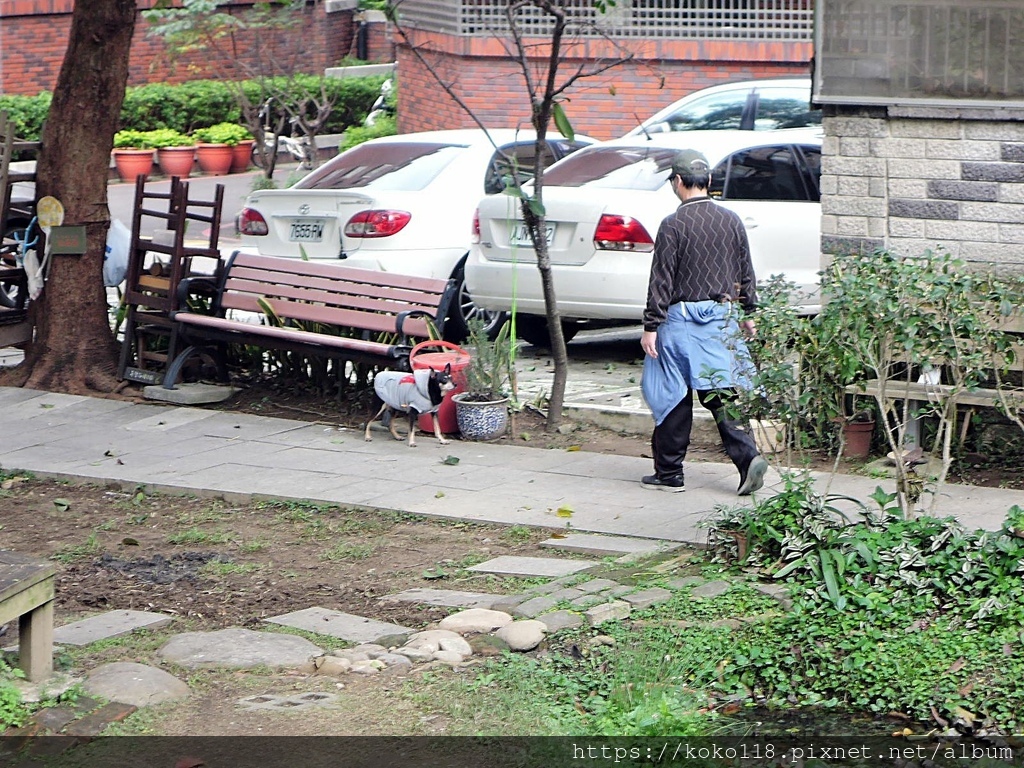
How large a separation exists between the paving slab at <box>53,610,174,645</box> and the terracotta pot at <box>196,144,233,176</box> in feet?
67.2

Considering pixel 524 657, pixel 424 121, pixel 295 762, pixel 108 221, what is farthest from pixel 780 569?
pixel 424 121

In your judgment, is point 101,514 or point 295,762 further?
point 101,514

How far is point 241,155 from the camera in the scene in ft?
85.5

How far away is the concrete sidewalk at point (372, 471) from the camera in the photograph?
7316 millimetres

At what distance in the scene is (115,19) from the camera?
33.1ft

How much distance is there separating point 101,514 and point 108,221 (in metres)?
3.53

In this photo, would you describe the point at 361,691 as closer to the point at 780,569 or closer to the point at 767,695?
the point at 767,695

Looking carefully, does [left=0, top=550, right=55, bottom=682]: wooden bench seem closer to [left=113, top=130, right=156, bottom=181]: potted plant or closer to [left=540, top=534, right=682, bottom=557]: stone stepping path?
[left=540, top=534, right=682, bottom=557]: stone stepping path

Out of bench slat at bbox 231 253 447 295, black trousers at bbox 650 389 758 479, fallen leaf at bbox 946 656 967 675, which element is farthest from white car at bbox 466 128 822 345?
fallen leaf at bbox 946 656 967 675

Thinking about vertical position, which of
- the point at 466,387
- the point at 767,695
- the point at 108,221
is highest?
the point at 108,221

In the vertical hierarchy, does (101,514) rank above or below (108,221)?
below

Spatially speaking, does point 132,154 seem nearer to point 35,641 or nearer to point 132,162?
point 132,162

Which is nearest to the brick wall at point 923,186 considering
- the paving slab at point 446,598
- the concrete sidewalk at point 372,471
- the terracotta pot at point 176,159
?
the concrete sidewalk at point 372,471

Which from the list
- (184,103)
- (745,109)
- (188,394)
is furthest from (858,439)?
(184,103)
